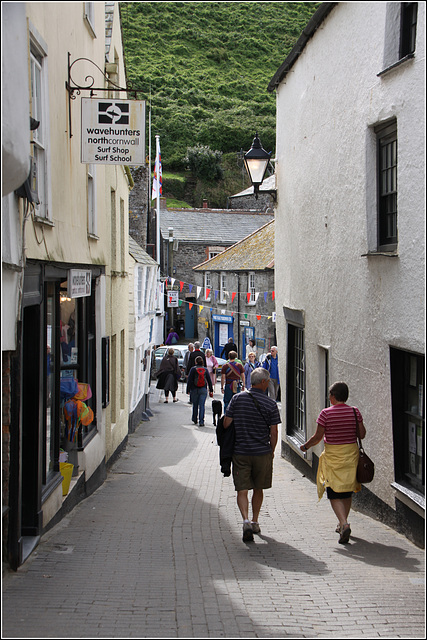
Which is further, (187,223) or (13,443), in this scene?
(187,223)

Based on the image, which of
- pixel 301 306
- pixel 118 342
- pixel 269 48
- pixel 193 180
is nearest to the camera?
pixel 301 306

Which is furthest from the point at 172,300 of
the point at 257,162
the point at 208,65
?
the point at 208,65

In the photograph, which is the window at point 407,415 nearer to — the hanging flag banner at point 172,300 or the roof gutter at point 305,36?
the roof gutter at point 305,36

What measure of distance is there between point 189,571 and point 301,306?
6.17 metres

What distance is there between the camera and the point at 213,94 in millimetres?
91188

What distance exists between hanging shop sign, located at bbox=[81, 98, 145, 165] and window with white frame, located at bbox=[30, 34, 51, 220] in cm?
129

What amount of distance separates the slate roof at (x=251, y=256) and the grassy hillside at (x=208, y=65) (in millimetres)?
36319

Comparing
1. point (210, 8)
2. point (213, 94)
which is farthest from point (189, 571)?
point (210, 8)

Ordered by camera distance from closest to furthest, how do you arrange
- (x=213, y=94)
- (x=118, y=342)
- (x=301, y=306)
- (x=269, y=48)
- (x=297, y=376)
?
1. (x=301, y=306)
2. (x=297, y=376)
3. (x=118, y=342)
4. (x=213, y=94)
5. (x=269, y=48)

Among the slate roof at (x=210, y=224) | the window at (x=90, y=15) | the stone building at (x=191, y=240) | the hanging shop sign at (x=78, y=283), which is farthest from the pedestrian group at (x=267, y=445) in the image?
the slate roof at (x=210, y=224)

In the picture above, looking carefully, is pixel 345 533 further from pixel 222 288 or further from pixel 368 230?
pixel 222 288

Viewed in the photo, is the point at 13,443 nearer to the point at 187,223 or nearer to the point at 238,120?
the point at 187,223

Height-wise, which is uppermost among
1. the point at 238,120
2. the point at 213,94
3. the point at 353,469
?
the point at 213,94

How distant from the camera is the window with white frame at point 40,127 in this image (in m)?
6.82
